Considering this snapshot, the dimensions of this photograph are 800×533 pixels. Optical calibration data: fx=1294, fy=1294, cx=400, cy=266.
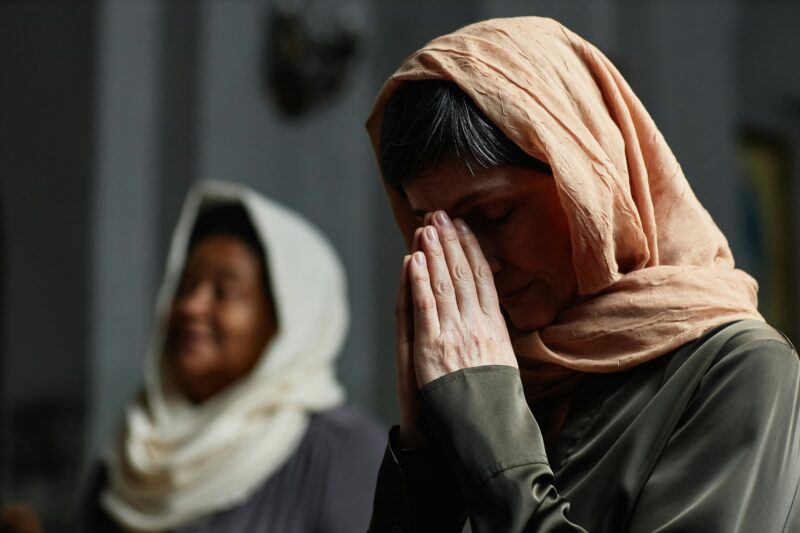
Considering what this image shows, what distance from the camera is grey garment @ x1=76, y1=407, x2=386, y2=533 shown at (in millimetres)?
3303

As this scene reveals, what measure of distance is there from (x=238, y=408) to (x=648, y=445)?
2.36 metres

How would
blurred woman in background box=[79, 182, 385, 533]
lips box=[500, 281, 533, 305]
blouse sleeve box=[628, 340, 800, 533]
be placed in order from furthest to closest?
blurred woman in background box=[79, 182, 385, 533]
lips box=[500, 281, 533, 305]
blouse sleeve box=[628, 340, 800, 533]

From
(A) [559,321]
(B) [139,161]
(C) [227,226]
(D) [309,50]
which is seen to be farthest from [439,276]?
(D) [309,50]

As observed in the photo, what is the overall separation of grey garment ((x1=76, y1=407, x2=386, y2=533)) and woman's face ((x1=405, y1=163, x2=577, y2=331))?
1.75 meters

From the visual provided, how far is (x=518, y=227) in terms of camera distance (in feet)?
5.16

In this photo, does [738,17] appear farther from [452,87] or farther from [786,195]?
[452,87]

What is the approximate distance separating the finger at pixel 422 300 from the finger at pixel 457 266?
30 mm

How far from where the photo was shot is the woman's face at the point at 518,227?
5.14 feet

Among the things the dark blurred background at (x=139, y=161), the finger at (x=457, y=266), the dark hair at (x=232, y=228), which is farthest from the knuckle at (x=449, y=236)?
the dark blurred background at (x=139, y=161)

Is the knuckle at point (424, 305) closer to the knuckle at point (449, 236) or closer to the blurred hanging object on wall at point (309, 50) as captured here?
the knuckle at point (449, 236)

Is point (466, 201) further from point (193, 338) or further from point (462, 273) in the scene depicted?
point (193, 338)

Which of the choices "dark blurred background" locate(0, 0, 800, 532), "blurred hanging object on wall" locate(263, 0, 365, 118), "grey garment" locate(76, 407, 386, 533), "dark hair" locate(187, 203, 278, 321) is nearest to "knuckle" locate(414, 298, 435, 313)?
"grey garment" locate(76, 407, 386, 533)

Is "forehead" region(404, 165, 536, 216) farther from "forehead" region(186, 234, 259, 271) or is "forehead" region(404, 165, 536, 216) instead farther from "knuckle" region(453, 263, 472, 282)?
"forehead" region(186, 234, 259, 271)

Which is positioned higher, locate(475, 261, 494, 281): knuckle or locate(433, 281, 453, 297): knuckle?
locate(475, 261, 494, 281): knuckle
